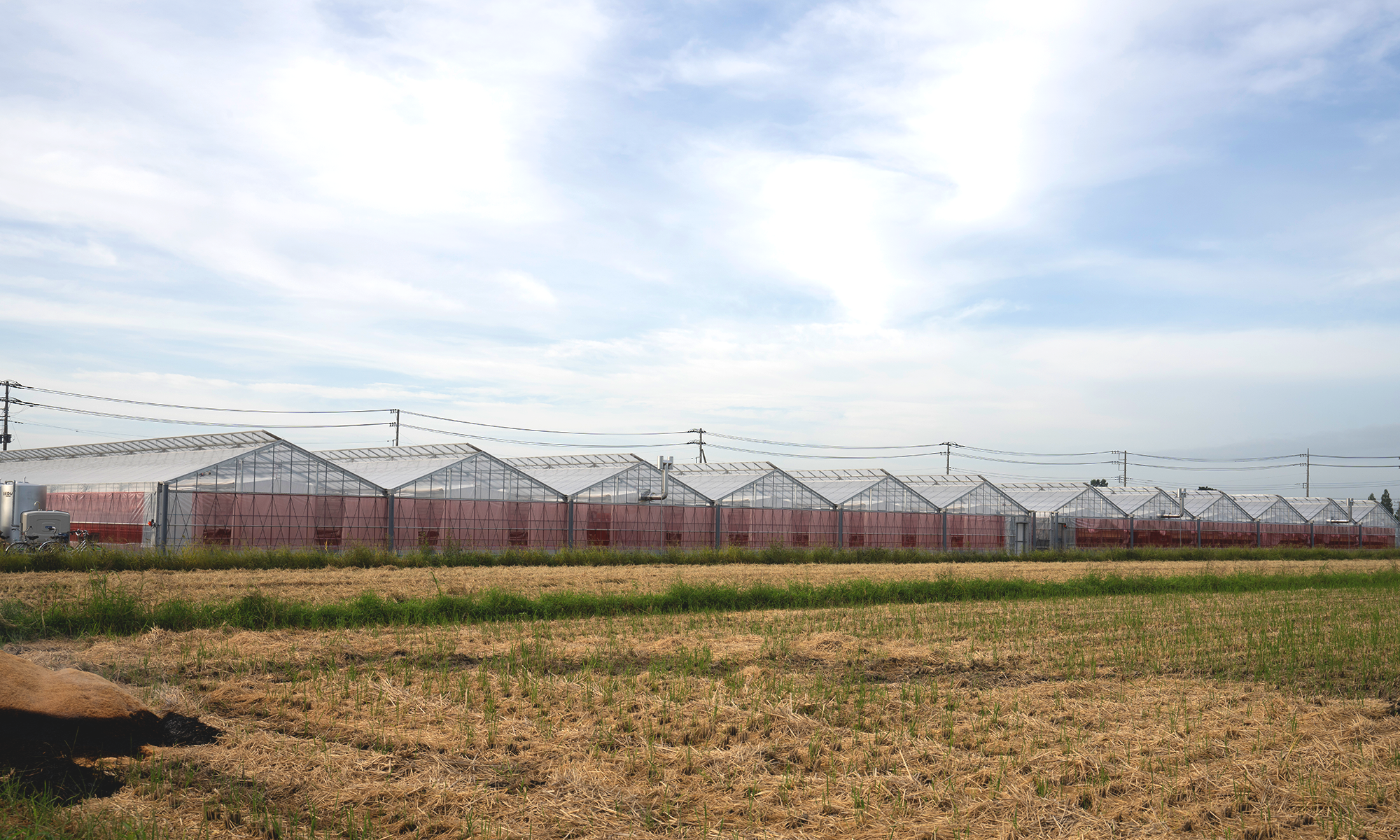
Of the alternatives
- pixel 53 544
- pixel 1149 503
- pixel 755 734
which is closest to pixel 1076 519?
pixel 1149 503

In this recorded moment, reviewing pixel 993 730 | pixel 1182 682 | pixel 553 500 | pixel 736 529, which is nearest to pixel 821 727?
pixel 993 730

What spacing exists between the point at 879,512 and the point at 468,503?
23280mm

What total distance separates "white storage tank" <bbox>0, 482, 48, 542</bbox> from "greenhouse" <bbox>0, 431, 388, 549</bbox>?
910 millimetres

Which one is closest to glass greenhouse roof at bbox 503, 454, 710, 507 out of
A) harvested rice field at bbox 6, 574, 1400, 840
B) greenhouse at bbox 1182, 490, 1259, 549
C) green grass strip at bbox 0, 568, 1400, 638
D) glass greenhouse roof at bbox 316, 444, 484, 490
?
glass greenhouse roof at bbox 316, 444, 484, 490

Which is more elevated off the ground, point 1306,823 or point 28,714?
point 28,714

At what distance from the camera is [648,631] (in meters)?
15.5

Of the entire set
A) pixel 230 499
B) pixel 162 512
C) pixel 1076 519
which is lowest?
pixel 1076 519

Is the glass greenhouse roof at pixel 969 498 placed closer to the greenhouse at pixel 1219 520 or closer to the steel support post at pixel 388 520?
the greenhouse at pixel 1219 520

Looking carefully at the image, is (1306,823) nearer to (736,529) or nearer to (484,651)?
(484,651)

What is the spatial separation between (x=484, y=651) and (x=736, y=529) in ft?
113

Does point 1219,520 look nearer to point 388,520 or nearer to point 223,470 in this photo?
point 388,520

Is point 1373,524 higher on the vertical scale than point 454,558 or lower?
lower

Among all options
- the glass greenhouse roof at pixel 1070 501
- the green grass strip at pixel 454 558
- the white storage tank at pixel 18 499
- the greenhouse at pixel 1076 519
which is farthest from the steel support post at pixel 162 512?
the greenhouse at pixel 1076 519

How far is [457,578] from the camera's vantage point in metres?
24.3
